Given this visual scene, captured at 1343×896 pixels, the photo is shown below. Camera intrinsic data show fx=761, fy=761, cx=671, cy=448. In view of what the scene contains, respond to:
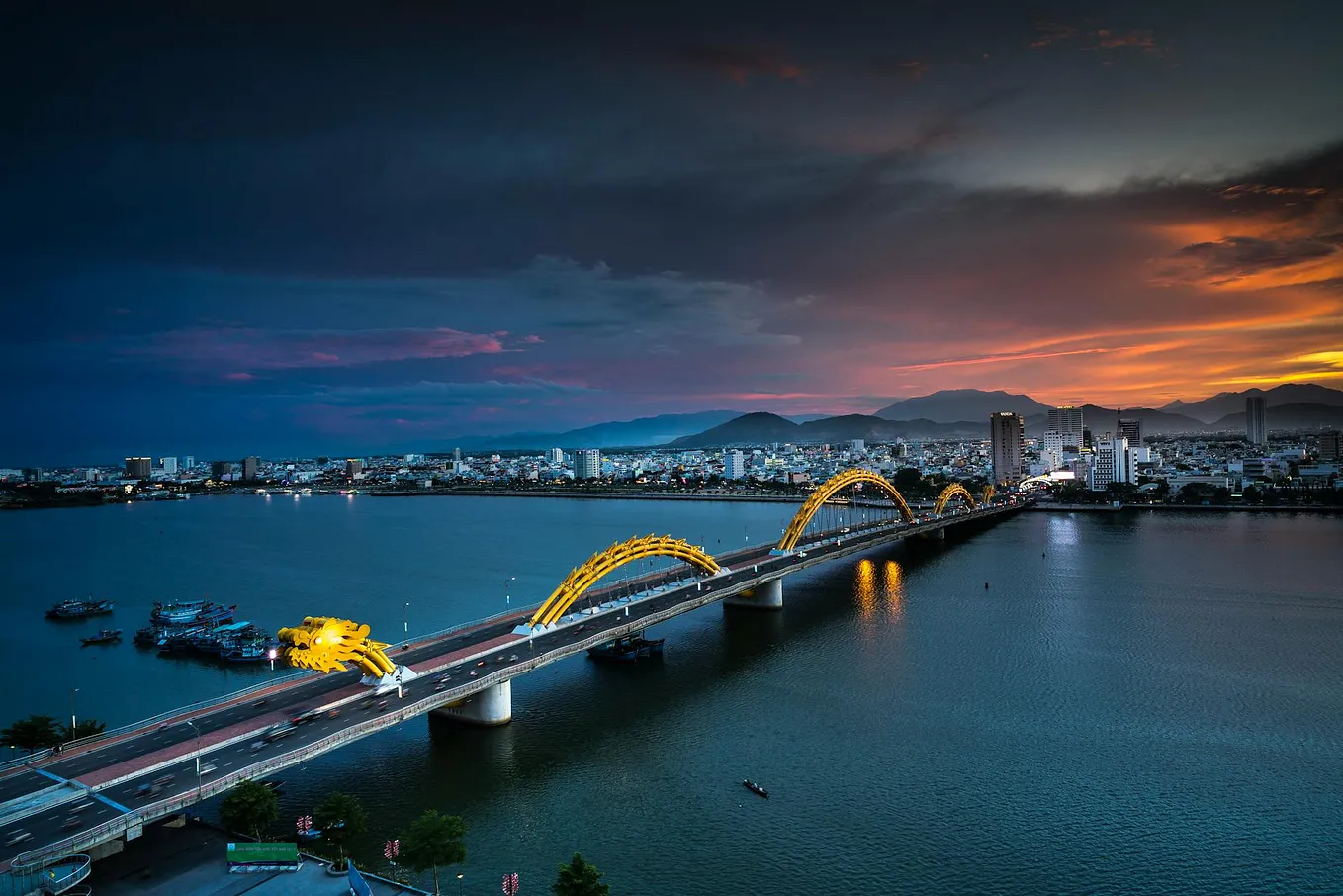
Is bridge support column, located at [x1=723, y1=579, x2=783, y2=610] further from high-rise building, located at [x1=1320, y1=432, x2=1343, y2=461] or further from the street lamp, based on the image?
high-rise building, located at [x1=1320, y1=432, x2=1343, y2=461]

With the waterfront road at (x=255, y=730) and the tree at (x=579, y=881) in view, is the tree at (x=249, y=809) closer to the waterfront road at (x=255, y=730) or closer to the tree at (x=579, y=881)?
the waterfront road at (x=255, y=730)

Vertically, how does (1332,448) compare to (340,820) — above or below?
above

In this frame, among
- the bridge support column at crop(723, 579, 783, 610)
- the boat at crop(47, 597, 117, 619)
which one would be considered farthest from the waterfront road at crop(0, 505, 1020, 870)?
the boat at crop(47, 597, 117, 619)

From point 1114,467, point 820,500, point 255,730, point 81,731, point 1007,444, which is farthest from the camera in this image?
point 1007,444

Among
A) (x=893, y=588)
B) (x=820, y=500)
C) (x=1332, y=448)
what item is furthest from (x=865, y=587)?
(x=1332, y=448)

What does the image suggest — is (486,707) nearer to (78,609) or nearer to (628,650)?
(628,650)

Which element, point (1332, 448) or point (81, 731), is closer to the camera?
point (81, 731)
